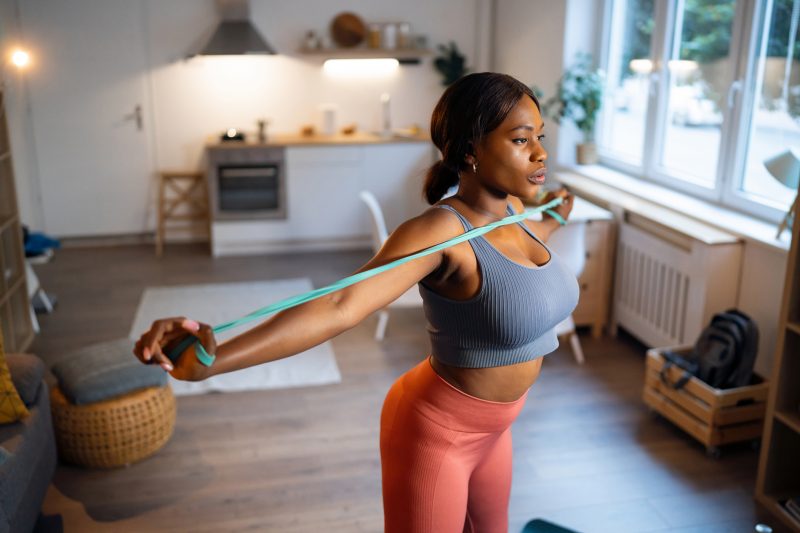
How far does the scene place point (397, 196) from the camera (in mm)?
6254

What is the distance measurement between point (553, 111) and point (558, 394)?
8.04ft

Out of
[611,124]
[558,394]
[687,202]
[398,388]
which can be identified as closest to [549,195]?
[398,388]

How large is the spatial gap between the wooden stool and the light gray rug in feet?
3.81

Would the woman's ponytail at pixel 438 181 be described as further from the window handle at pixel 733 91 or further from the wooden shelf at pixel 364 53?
the wooden shelf at pixel 364 53

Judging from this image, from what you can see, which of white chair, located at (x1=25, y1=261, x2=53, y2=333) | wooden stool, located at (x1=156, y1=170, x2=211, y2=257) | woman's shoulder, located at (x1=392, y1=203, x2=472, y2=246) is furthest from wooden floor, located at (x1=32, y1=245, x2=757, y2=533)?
wooden stool, located at (x1=156, y1=170, x2=211, y2=257)

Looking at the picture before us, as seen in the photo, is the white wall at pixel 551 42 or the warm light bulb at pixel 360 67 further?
the warm light bulb at pixel 360 67

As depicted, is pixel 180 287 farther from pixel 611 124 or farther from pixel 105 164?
pixel 611 124

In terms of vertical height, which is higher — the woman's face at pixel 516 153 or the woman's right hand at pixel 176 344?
the woman's face at pixel 516 153

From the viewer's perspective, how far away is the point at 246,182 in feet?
19.4

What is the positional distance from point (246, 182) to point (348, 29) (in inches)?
58.8

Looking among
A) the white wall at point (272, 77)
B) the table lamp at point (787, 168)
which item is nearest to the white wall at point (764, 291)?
the table lamp at point (787, 168)

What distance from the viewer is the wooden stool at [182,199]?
20.3 ft

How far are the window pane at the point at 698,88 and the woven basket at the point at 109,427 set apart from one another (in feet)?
9.60

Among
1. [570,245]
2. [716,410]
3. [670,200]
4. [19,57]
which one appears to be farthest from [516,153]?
[19,57]
